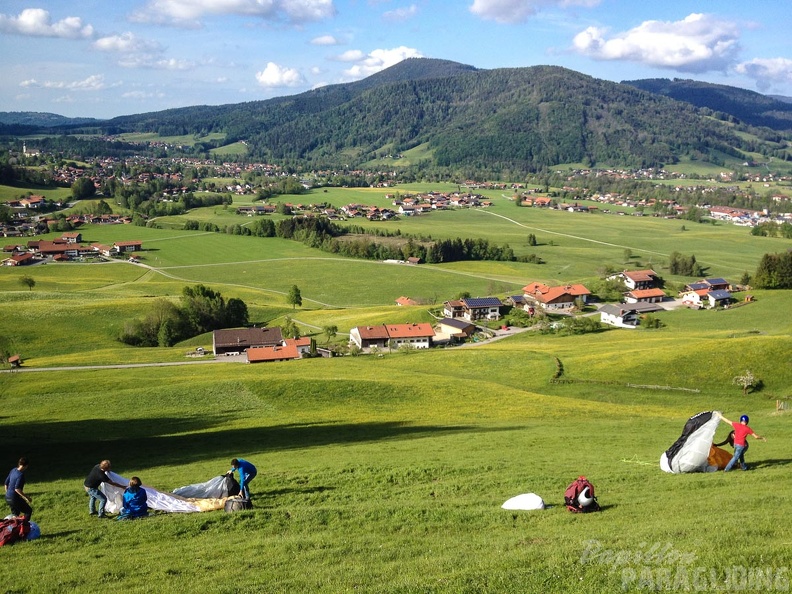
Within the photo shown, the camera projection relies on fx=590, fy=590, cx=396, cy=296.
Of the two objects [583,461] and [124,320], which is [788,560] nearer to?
[583,461]

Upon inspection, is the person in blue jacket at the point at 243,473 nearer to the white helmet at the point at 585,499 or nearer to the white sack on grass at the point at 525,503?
the white sack on grass at the point at 525,503

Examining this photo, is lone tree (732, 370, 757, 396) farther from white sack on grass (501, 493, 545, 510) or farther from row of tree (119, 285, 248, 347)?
row of tree (119, 285, 248, 347)

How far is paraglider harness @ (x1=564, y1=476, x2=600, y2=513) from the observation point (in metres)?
16.0

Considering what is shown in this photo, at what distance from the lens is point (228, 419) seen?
127ft

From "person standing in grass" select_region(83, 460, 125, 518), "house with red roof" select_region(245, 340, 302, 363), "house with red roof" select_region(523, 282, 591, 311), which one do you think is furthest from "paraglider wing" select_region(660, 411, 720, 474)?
"house with red roof" select_region(523, 282, 591, 311)

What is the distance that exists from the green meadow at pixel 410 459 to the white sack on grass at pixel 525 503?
378mm

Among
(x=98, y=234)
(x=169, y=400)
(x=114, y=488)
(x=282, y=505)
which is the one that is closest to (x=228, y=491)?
(x=282, y=505)

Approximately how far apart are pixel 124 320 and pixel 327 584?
87316mm

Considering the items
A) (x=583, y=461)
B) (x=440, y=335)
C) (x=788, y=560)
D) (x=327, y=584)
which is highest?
(x=788, y=560)

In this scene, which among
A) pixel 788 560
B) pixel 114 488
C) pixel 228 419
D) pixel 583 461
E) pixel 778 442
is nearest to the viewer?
pixel 788 560

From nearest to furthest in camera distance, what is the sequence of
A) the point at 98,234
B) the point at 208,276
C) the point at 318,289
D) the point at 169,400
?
the point at 169,400, the point at 318,289, the point at 208,276, the point at 98,234

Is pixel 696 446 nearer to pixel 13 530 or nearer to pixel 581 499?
pixel 581 499

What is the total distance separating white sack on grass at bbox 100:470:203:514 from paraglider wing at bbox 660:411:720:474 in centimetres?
1562

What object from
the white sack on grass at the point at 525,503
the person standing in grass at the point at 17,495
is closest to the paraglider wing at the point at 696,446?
the white sack on grass at the point at 525,503
